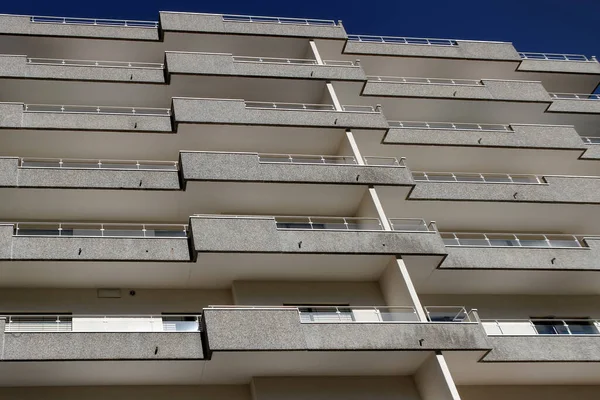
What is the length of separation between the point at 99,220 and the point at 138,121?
13.5 feet

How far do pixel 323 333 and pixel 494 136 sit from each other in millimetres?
12584

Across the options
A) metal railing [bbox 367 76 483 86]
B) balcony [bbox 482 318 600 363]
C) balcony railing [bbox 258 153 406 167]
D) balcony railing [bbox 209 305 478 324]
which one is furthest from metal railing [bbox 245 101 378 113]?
balcony [bbox 482 318 600 363]

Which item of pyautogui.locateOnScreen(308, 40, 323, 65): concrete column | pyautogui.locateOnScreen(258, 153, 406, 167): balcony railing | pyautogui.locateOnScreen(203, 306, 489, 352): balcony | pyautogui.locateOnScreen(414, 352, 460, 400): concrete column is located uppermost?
pyautogui.locateOnScreen(308, 40, 323, 65): concrete column

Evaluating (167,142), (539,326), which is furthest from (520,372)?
(167,142)

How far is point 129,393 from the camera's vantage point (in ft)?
62.1

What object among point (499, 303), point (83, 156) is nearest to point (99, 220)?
point (83, 156)

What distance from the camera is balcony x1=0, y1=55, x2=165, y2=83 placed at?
89.5 feet

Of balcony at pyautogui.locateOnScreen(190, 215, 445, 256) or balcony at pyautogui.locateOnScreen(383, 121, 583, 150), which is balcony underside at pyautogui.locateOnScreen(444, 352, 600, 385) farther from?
balcony at pyautogui.locateOnScreen(383, 121, 583, 150)

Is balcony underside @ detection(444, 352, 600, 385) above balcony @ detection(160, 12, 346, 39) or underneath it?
underneath

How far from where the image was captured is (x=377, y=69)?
107 feet

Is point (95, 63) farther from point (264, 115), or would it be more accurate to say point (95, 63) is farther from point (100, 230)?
point (100, 230)

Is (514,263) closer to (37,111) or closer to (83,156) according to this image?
(83,156)

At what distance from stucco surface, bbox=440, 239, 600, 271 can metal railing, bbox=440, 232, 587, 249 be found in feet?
1.16

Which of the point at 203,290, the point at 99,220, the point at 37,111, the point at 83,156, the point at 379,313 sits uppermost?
the point at 37,111
